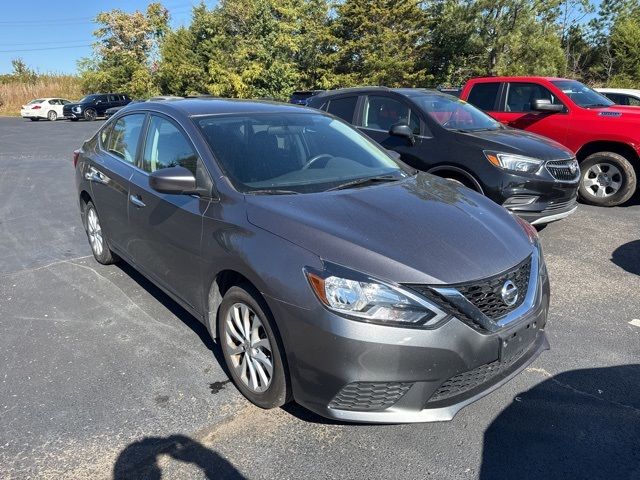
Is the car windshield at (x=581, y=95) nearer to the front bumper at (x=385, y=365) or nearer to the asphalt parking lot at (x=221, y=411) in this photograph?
the asphalt parking lot at (x=221, y=411)

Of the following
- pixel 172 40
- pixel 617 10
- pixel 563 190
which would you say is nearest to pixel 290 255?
pixel 563 190

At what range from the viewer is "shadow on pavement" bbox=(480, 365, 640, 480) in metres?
2.45

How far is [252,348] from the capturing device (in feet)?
9.36

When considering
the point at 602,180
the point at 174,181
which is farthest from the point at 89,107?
the point at 174,181

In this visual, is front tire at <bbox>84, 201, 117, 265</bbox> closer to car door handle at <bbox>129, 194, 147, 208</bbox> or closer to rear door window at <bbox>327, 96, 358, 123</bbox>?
car door handle at <bbox>129, 194, 147, 208</bbox>

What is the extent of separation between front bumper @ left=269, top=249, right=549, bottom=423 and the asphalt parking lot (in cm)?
31

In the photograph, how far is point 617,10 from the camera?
26.7 meters

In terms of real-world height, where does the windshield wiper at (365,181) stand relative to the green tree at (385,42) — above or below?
below

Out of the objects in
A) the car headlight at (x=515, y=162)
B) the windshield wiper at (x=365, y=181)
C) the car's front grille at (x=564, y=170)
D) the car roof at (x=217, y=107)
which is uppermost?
the car roof at (x=217, y=107)

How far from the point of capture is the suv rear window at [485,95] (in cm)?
863

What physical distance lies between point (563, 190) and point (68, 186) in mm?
8194

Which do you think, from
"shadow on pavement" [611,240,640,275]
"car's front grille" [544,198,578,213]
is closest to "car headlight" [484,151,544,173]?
"car's front grille" [544,198,578,213]

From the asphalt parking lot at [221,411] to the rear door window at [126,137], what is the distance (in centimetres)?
120

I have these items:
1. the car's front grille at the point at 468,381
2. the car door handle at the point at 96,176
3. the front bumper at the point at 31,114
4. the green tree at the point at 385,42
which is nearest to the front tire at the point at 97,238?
the car door handle at the point at 96,176
